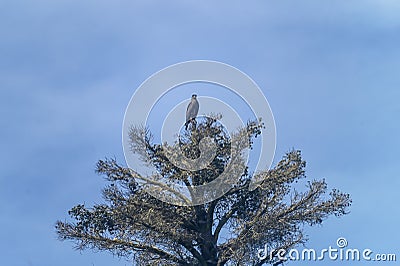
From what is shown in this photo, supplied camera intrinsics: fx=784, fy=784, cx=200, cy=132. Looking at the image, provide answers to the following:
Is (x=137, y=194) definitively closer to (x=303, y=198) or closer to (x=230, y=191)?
(x=230, y=191)

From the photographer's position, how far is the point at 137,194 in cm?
2159

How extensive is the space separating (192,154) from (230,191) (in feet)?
4.71

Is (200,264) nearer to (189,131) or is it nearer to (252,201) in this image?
(252,201)

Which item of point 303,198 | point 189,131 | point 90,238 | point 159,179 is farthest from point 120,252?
point 303,198

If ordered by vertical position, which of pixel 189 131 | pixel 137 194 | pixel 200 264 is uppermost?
pixel 189 131

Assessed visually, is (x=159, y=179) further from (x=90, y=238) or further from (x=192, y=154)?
(x=90, y=238)

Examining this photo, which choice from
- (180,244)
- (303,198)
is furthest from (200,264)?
(303,198)

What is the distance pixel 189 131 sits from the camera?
848 inches

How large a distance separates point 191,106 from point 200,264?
435cm

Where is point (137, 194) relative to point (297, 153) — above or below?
below

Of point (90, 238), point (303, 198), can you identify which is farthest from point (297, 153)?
point (90, 238)

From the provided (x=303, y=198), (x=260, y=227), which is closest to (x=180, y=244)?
(x=260, y=227)

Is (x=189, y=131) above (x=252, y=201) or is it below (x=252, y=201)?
above

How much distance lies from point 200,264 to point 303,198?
3.48 meters
